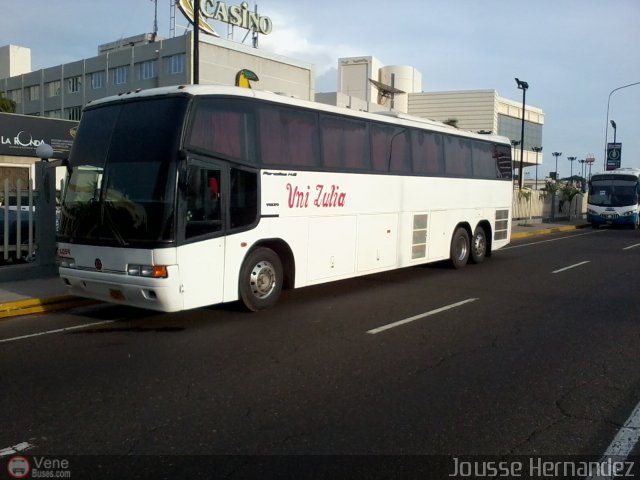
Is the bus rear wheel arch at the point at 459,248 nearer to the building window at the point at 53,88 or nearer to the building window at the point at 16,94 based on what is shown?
the building window at the point at 53,88

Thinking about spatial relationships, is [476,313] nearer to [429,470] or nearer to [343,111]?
[343,111]

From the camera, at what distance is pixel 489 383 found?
5738mm

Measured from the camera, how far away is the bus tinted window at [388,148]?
36.9 feet

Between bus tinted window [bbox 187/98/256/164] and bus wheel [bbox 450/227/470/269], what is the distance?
686cm

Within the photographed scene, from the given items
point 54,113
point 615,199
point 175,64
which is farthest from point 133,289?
point 54,113

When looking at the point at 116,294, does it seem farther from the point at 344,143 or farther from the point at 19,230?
the point at 344,143

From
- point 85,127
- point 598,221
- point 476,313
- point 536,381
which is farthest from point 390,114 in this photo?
point 598,221

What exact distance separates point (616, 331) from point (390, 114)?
242 inches

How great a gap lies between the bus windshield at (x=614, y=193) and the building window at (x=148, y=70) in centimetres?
4173

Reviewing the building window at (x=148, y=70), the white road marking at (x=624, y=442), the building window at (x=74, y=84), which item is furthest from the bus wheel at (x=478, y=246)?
the building window at (x=74, y=84)

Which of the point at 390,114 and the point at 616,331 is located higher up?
the point at 390,114

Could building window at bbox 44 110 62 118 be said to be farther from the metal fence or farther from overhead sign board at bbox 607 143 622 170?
the metal fence

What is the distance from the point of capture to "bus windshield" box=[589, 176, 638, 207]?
31.6 metres

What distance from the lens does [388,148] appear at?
11.6 m
